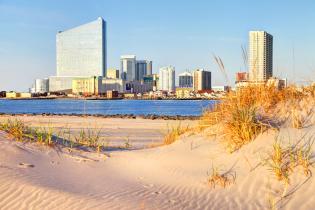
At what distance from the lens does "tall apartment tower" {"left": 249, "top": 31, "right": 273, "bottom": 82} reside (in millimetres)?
8300

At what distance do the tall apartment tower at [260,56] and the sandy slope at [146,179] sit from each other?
4.98 ft

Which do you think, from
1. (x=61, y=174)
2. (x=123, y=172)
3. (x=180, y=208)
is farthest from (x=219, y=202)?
(x=61, y=174)

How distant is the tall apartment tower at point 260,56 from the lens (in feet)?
27.2

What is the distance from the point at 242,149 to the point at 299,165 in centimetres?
96

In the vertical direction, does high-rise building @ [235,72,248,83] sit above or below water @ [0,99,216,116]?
above

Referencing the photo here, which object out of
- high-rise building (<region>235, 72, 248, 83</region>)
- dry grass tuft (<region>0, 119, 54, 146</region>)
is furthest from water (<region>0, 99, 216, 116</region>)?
dry grass tuft (<region>0, 119, 54, 146</region>)

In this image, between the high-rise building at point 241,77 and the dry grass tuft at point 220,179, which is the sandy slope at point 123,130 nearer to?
the high-rise building at point 241,77

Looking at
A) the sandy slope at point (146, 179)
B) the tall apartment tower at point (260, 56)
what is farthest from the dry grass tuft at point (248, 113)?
the tall apartment tower at point (260, 56)

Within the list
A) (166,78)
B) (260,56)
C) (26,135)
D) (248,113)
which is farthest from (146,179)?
(166,78)

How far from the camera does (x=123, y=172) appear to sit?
22.1 ft

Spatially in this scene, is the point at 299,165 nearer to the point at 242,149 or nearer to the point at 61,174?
the point at 242,149

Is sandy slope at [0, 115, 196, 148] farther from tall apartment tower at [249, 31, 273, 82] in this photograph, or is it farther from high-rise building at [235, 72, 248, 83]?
high-rise building at [235, 72, 248, 83]

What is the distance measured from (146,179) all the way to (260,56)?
11.3ft

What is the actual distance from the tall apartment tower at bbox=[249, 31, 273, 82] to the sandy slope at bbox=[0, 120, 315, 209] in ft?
4.98
